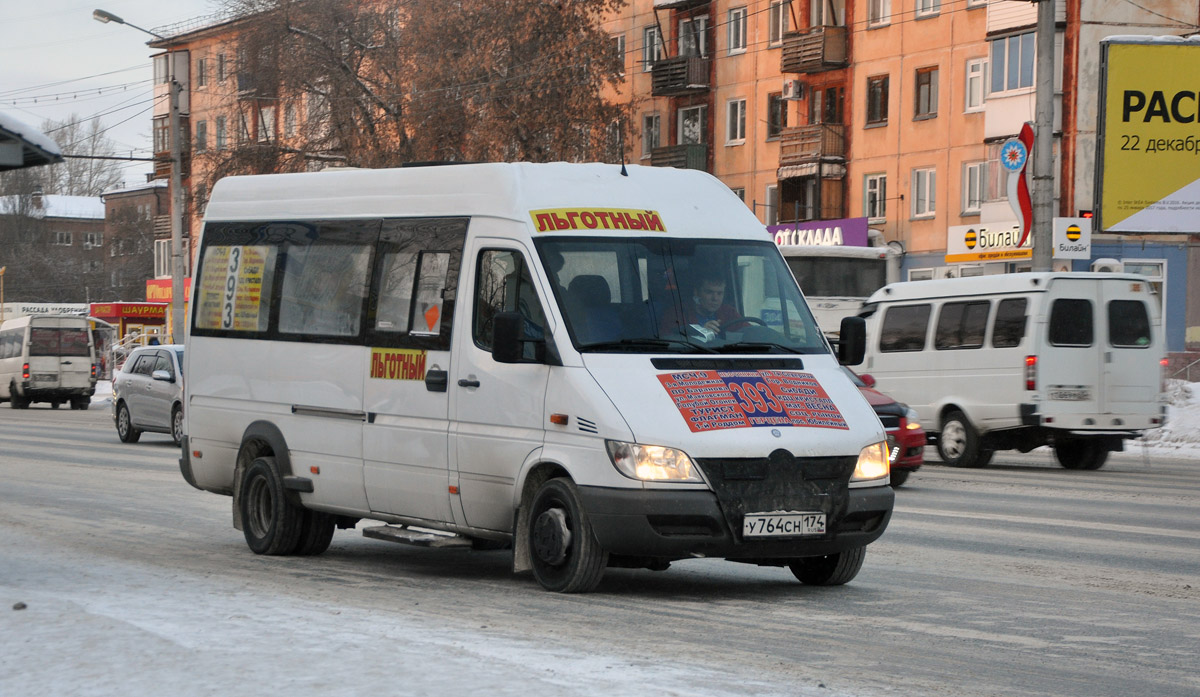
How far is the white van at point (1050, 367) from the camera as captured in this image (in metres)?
23.0

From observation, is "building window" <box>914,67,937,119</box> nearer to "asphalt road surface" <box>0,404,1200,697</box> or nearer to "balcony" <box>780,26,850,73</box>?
"balcony" <box>780,26,850,73</box>

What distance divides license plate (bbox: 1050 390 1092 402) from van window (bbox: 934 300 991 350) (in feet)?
4.32

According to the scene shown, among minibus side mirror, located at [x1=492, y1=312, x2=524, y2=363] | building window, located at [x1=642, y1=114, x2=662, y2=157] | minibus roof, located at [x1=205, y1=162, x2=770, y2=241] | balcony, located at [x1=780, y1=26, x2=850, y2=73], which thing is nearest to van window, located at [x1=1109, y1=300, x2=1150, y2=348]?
minibus roof, located at [x1=205, y1=162, x2=770, y2=241]

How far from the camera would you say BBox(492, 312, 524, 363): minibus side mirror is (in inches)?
372

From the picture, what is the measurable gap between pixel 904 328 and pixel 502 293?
16171mm

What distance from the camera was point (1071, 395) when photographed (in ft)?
75.8

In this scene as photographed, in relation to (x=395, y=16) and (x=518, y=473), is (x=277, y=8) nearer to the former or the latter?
(x=395, y=16)

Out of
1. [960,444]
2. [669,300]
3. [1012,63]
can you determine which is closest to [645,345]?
[669,300]

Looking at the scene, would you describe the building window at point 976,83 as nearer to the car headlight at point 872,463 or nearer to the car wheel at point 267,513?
the car wheel at point 267,513

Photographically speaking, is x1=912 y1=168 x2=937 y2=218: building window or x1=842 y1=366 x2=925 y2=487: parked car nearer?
x1=842 y1=366 x2=925 y2=487: parked car

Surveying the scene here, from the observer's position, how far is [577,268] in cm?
984

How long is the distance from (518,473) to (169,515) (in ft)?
19.4

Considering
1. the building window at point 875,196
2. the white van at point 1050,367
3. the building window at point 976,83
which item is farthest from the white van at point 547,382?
the building window at point 875,196

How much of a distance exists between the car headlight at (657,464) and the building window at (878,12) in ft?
142
